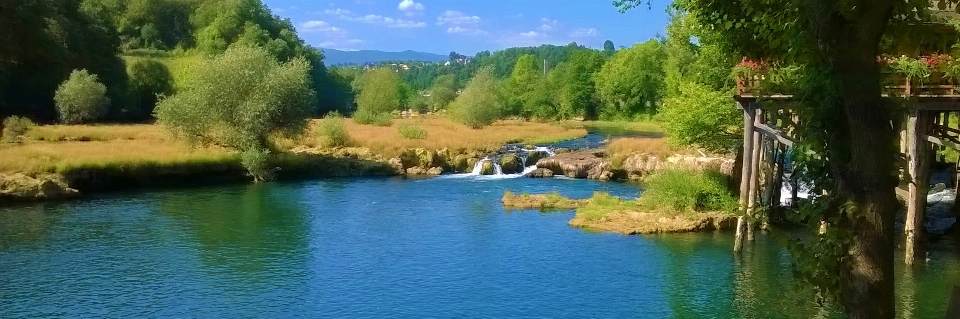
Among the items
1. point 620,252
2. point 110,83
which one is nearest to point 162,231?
point 620,252

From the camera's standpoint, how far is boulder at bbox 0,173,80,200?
35.1m

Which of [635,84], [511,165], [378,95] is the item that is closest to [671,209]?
[511,165]

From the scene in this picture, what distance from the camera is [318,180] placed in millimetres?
45062

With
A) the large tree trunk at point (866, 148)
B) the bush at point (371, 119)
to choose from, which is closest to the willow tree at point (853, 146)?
the large tree trunk at point (866, 148)

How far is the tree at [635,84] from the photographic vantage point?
325ft

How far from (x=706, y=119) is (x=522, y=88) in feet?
265

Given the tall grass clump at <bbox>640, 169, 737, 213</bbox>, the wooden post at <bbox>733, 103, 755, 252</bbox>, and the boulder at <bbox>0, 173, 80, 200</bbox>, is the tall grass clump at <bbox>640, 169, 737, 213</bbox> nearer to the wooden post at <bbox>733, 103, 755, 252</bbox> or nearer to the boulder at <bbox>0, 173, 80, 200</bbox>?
the wooden post at <bbox>733, 103, 755, 252</bbox>

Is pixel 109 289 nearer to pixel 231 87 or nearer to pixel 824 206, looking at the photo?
pixel 824 206

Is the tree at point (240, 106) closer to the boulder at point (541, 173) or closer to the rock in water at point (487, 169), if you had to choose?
the rock in water at point (487, 169)

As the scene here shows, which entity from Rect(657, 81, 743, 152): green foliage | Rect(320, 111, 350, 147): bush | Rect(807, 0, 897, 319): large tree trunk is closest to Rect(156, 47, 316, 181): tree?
Rect(320, 111, 350, 147): bush

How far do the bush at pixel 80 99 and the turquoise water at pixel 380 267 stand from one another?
92.4 feet

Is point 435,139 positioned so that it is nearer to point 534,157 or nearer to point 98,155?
point 534,157

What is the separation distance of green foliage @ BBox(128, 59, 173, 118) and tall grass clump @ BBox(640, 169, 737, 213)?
180 ft

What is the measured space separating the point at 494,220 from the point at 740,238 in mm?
10114
